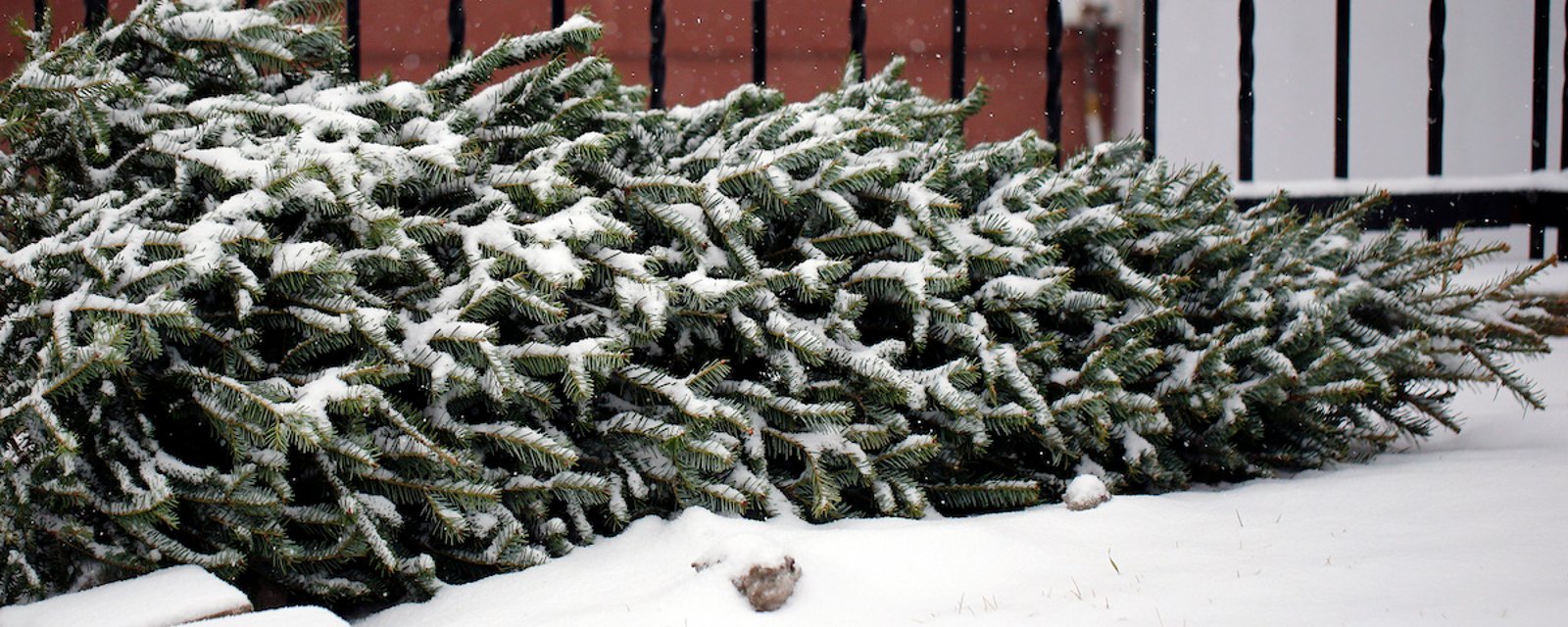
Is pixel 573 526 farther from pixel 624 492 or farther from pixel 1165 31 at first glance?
pixel 1165 31

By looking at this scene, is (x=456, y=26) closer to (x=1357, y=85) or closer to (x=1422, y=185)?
(x=1422, y=185)

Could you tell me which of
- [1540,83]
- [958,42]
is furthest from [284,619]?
[1540,83]

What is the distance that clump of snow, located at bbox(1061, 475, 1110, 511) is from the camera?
1987mm

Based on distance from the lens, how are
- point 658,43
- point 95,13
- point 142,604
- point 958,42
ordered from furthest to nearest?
point 958,42, point 658,43, point 95,13, point 142,604

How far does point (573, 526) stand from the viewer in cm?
190

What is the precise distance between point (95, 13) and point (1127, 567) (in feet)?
6.93

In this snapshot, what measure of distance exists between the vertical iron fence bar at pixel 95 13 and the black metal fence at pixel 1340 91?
22cm

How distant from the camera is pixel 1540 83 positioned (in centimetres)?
354

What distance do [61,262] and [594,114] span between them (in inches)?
34.4

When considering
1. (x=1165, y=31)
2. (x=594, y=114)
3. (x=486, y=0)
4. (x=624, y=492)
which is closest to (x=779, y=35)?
(x=486, y=0)

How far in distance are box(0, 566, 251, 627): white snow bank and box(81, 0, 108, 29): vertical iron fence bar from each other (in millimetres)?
1082

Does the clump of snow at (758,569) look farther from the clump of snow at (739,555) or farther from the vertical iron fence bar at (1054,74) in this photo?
the vertical iron fence bar at (1054,74)

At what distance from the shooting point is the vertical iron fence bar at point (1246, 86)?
318cm

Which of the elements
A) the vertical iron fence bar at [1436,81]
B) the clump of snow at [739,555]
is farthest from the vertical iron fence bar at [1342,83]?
the clump of snow at [739,555]
